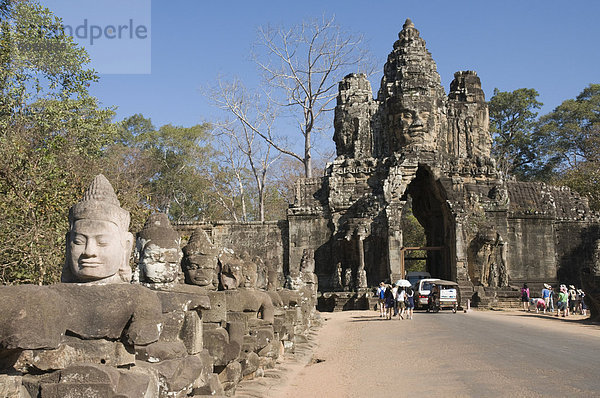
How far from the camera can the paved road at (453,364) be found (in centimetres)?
751

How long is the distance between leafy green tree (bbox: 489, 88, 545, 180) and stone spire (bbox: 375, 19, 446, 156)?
63.8ft

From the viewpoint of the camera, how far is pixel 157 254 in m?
5.24

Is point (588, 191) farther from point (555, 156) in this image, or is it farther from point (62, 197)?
point (62, 197)

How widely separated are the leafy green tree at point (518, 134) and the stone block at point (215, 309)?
4618 centimetres

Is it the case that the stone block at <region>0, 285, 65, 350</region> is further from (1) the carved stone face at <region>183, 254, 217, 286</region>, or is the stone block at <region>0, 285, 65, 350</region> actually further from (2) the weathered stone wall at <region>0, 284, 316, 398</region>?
(1) the carved stone face at <region>183, 254, 217, 286</region>

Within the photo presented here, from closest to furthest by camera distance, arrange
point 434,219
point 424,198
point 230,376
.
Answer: point 230,376, point 434,219, point 424,198

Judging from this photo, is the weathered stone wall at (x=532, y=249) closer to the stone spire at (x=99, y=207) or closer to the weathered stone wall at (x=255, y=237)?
the weathered stone wall at (x=255, y=237)

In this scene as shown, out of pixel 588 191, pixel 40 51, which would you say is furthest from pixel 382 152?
pixel 40 51

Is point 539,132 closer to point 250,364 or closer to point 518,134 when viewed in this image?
point 518,134

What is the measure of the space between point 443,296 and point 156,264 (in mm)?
19323

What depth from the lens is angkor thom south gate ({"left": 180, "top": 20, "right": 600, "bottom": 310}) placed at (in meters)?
27.8

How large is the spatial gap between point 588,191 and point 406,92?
49.3ft

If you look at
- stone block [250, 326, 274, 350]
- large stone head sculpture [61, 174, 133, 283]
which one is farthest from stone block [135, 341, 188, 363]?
stone block [250, 326, 274, 350]

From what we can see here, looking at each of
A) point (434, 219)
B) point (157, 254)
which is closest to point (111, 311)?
point (157, 254)
